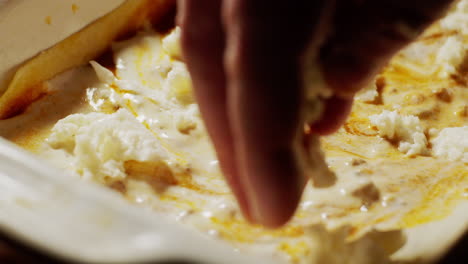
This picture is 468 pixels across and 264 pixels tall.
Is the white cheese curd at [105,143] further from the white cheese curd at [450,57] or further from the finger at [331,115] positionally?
the white cheese curd at [450,57]

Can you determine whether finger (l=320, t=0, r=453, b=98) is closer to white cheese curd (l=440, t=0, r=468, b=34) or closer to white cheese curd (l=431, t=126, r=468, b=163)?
white cheese curd (l=431, t=126, r=468, b=163)

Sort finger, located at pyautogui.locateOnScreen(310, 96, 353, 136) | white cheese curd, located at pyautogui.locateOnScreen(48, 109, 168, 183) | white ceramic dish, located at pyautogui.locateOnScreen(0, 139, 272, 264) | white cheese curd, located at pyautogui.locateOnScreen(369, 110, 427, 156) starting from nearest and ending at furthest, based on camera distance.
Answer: white ceramic dish, located at pyautogui.locateOnScreen(0, 139, 272, 264)
finger, located at pyautogui.locateOnScreen(310, 96, 353, 136)
white cheese curd, located at pyautogui.locateOnScreen(48, 109, 168, 183)
white cheese curd, located at pyautogui.locateOnScreen(369, 110, 427, 156)

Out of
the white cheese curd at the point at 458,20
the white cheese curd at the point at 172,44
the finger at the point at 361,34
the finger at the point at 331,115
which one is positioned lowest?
the white cheese curd at the point at 458,20

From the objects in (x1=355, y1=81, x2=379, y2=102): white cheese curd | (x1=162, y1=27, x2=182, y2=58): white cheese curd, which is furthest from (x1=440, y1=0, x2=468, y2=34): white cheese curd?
(x1=162, y1=27, x2=182, y2=58): white cheese curd

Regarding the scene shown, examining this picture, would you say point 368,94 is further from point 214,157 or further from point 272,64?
point 272,64

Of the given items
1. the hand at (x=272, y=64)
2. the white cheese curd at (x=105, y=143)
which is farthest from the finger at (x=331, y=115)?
the white cheese curd at (x=105, y=143)

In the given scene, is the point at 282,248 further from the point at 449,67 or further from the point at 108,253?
the point at 449,67
